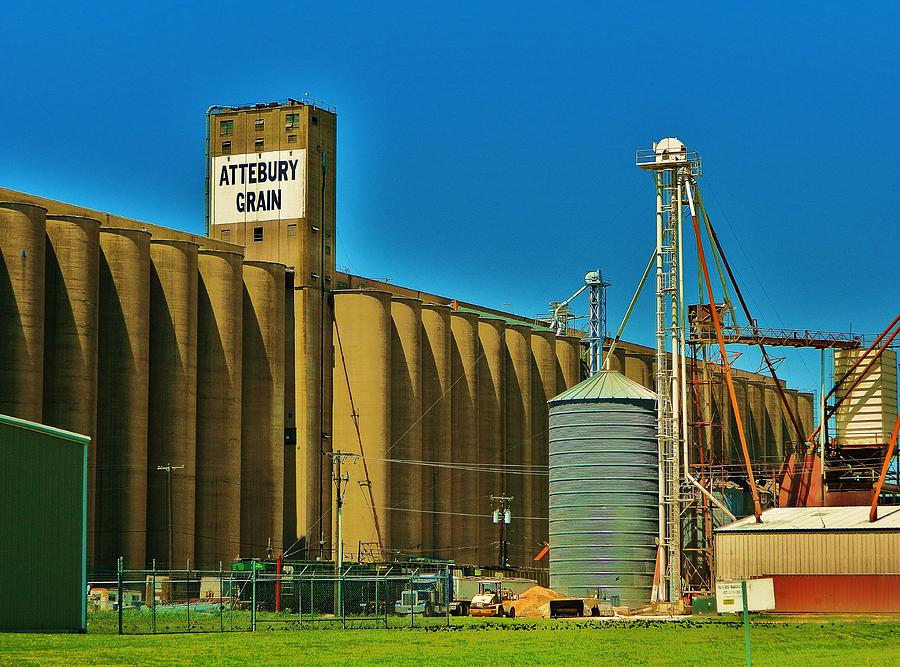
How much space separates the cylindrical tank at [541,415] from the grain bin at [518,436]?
38.2 inches

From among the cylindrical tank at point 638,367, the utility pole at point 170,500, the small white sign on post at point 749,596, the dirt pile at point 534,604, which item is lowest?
the dirt pile at point 534,604

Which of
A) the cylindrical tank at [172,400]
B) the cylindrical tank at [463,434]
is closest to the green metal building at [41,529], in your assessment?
the cylindrical tank at [172,400]

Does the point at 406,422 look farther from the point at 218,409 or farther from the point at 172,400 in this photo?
the point at 172,400

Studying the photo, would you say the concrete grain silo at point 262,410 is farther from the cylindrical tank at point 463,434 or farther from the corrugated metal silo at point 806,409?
the corrugated metal silo at point 806,409

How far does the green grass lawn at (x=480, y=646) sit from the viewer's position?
35281mm

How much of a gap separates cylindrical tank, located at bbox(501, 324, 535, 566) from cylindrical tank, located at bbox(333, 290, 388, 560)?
1717 cm

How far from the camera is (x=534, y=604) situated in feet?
229

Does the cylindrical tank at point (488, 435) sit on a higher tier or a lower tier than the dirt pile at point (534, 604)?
higher

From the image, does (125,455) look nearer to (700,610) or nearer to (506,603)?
(506,603)

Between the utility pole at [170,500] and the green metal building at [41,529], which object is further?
the utility pole at [170,500]

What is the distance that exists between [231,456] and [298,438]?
10213 mm

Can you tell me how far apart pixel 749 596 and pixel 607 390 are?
63197mm

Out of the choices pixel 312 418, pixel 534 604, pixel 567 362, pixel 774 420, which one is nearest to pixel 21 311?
pixel 312 418

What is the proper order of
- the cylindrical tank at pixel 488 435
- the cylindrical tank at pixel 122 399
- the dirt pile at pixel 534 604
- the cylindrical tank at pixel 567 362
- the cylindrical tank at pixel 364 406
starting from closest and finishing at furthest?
the dirt pile at pixel 534 604 → the cylindrical tank at pixel 122 399 → the cylindrical tank at pixel 364 406 → the cylindrical tank at pixel 488 435 → the cylindrical tank at pixel 567 362
